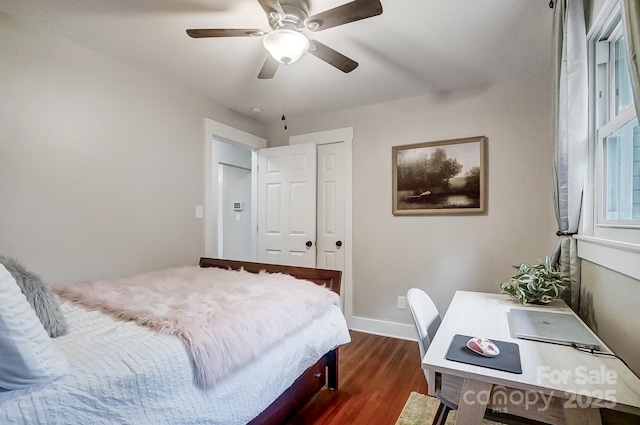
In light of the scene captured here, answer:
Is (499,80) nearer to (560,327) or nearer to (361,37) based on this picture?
(361,37)

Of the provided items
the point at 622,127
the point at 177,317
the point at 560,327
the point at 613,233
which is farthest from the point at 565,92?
the point at 177,317

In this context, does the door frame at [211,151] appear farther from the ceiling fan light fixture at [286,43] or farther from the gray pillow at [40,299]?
the gray pillow at [40,299]

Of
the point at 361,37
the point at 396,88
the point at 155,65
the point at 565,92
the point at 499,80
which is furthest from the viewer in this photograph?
→ the point at 396,88

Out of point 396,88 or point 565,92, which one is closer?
point 565,92

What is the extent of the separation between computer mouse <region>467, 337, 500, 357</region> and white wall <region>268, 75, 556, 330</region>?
1890 mm

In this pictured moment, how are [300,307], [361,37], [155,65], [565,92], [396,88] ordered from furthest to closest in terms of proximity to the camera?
1. [396,88]
2. [155,65]
3. [361,37]
4. [300,307]
5. [565,92]

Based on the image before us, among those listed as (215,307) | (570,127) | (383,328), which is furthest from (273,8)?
(383,328)

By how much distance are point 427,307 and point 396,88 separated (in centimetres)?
207

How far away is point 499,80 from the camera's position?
263 centimetres

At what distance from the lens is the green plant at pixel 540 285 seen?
1625 millimetres

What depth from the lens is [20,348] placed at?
819mm

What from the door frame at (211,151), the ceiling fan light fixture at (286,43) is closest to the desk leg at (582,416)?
the ceiling fan light fixture at (286,43)

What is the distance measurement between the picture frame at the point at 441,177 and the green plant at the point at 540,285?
1.09 metres

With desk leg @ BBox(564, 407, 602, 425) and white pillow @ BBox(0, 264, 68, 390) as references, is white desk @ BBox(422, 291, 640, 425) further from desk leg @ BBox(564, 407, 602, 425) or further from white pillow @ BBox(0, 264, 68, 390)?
white pillow @ BBox(0, 264, 68, 390)
